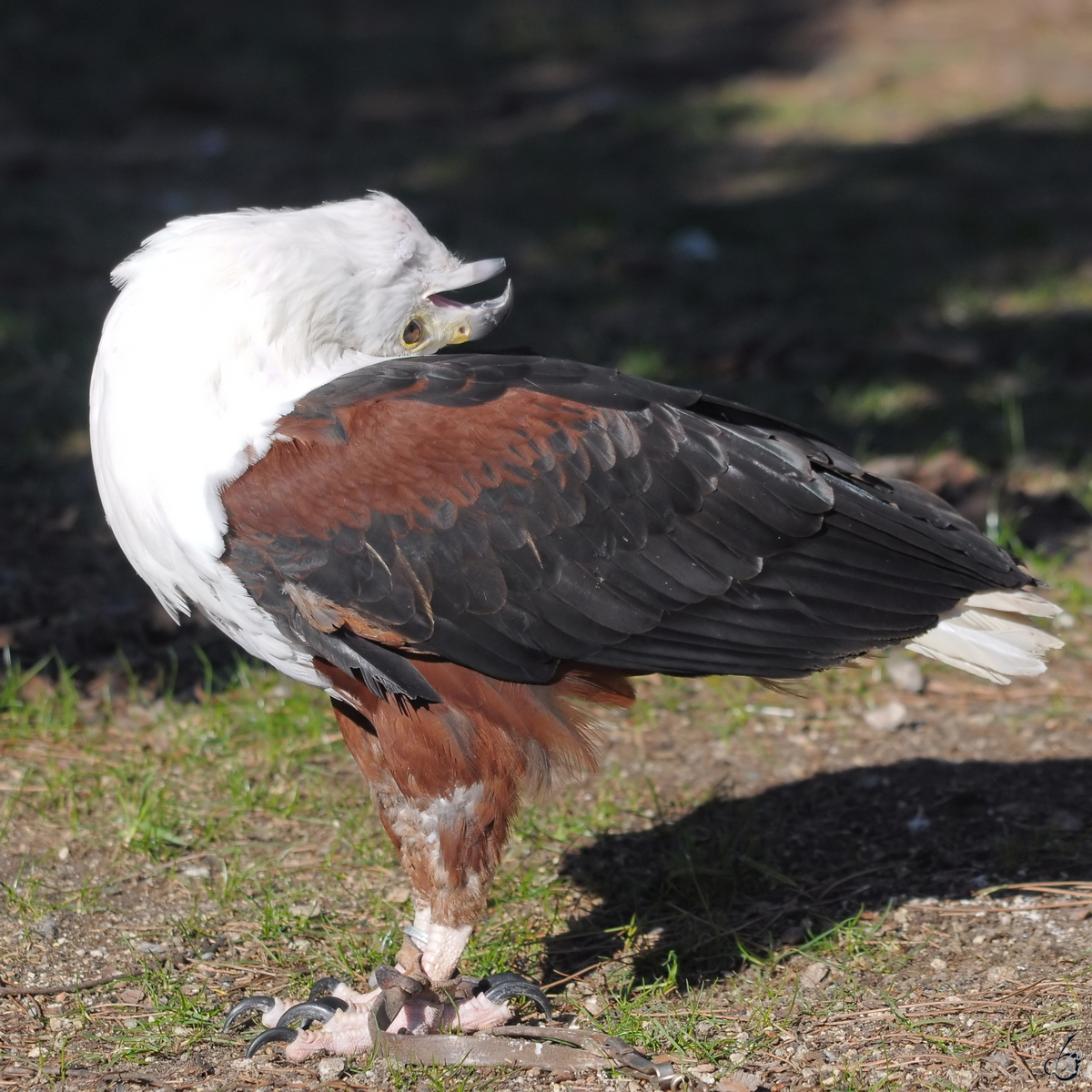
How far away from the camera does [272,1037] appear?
328cm

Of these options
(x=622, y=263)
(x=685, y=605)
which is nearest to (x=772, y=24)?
(x=622, y=263)

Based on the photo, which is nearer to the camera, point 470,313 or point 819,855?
point 470,313

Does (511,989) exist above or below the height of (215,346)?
below

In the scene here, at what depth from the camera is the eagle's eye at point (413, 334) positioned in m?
3.52

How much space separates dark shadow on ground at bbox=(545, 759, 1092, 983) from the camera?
12.4 feet

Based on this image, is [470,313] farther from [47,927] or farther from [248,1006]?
[47,927]

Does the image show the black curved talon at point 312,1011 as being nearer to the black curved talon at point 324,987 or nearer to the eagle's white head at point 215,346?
the black curved talon at point 324,987

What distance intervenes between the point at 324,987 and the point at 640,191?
23.8 ft

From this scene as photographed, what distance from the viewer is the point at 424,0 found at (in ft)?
43.6

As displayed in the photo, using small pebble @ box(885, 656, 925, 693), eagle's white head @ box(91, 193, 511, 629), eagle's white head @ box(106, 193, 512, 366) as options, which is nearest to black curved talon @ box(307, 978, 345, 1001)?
eagle's white head @ box(91, 193, 511, 629)

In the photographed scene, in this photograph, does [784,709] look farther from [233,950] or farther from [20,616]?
[20,616]

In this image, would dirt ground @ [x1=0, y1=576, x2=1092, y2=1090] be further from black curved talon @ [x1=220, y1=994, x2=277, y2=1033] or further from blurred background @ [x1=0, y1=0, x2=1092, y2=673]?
blurred background @ [x1=0, y1=0, x2=1092, y2=673]

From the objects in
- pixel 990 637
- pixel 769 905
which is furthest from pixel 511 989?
pixel 990 637

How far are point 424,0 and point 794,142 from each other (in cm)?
471
